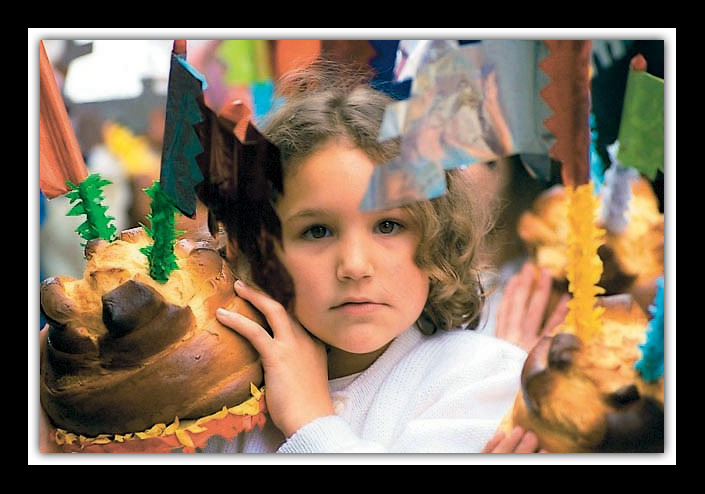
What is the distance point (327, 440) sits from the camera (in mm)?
2250

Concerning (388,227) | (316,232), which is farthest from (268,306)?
(388,227)

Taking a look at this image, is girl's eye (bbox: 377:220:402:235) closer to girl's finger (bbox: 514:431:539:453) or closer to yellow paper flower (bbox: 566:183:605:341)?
yellow paper flower (bbox: 566:183:605:341)

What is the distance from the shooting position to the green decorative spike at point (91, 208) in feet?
7.38

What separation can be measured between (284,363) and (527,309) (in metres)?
0.53

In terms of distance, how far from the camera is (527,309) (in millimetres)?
2277

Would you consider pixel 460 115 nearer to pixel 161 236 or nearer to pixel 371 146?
pixel 371 146

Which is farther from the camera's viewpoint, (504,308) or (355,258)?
(504,308)

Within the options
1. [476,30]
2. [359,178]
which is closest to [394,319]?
[359,178]

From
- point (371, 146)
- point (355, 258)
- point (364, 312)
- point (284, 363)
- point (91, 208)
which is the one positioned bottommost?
point (284, 363)

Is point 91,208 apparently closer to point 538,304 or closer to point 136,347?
point 136,347

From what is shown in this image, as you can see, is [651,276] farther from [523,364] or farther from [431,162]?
[431,162]

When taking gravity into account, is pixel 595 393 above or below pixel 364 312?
below

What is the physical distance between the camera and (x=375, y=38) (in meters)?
2.22

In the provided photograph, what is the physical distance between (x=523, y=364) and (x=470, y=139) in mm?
494
